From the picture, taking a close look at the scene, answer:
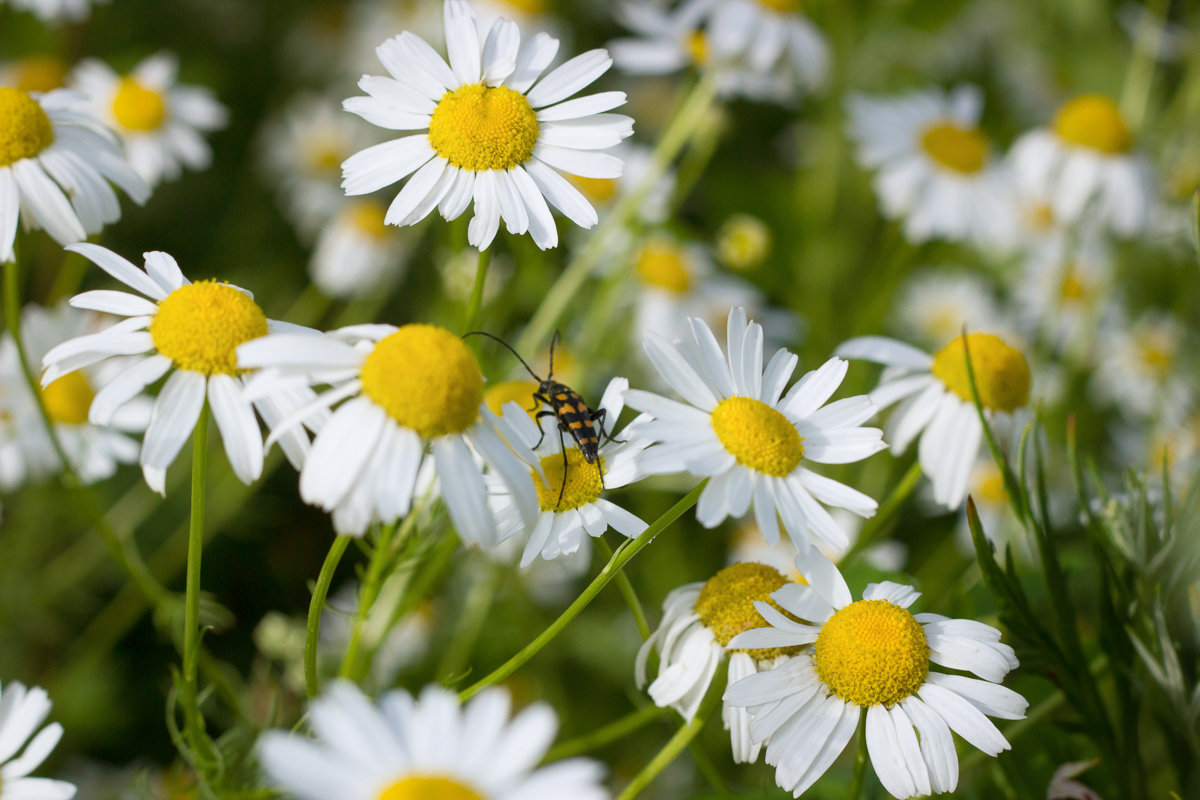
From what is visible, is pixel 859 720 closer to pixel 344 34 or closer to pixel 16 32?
pixel 16 32

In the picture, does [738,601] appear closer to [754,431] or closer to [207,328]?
[754,431]

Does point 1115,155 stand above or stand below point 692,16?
below

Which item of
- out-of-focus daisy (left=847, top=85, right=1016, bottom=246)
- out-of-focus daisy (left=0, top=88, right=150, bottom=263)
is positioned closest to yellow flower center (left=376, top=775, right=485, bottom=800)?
out-of-focus daisy (left=0, top=88, right=150, bottom=263)

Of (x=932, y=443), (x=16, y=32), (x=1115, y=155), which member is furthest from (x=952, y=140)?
(x=16, y=32)

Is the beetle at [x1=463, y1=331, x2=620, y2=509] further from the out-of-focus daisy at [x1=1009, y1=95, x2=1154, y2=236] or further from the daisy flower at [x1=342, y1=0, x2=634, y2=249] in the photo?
the out-of-focus daisy at [x1=1009, y1=95, x2=1154, y2=236]

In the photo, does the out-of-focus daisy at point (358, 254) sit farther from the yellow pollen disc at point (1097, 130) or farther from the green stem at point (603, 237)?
the yellow pollen disc at point (1097, 130)
